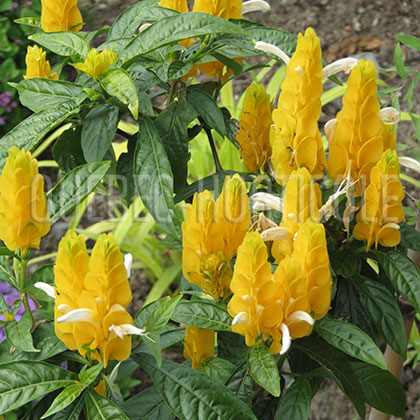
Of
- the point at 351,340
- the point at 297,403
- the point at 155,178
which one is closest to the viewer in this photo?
the point at 351,340

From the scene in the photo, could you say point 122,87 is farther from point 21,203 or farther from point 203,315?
point 203,315

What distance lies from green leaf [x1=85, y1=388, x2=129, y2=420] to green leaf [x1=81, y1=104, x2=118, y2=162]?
0.44 m

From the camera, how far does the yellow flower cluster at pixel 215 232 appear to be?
3.14ft

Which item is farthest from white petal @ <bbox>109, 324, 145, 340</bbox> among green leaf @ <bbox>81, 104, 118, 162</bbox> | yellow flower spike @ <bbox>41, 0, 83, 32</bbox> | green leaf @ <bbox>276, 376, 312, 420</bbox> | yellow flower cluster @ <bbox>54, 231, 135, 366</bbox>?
yellow flower spike @ <bbox>41, 0, 83, 32</bbox>

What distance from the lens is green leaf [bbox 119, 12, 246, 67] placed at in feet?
3.45

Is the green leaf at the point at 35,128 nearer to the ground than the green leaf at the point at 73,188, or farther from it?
farther from it

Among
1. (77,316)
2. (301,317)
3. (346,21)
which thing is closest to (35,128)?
(77,316)

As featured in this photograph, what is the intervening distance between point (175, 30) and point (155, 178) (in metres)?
0.25

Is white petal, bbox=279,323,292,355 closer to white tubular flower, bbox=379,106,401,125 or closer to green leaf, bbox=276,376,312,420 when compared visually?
green leaf, bbox=276,376,312,420

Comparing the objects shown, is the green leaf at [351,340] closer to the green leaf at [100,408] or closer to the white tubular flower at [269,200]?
the white tubular flower at [269,200]

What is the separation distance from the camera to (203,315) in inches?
38.3

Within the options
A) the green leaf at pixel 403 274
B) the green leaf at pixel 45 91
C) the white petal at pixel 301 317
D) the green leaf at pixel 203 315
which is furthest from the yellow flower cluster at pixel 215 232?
the green leaf at pixel 45 91

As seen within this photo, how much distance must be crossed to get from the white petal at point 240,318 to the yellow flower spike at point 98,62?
49 cm

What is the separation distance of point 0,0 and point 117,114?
9.68 ft
